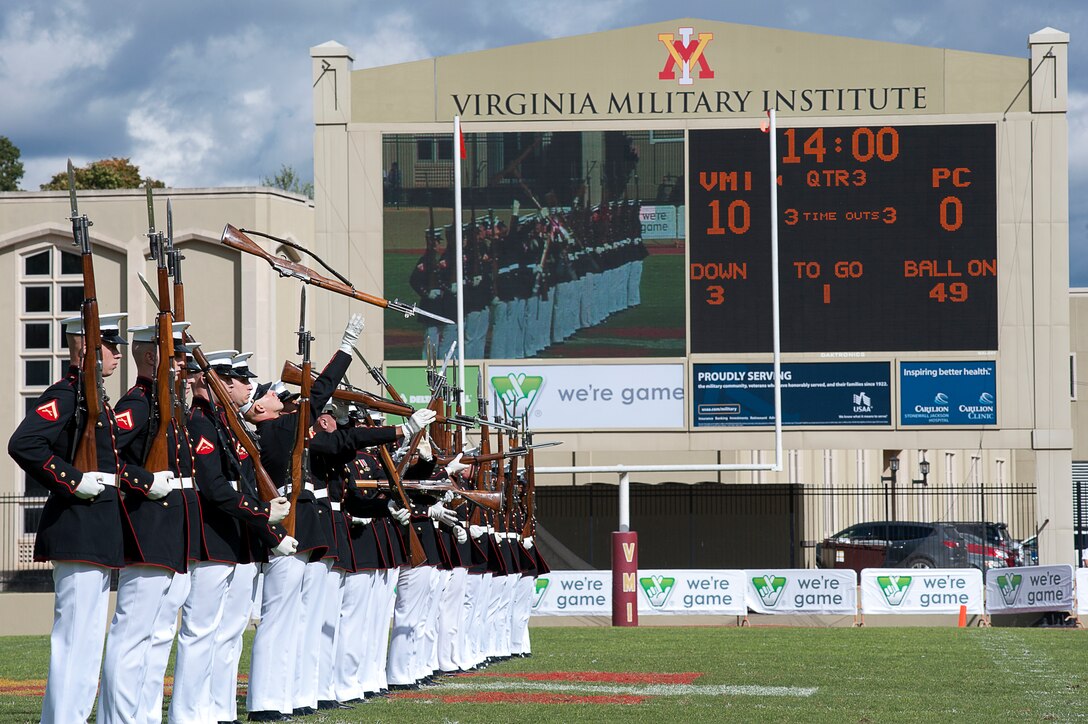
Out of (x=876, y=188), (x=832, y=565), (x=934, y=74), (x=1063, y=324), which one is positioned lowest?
(x=832, y=565)

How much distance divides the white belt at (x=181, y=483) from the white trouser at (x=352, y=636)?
2.55 metres

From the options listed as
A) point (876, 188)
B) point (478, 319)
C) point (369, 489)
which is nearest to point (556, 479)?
point (478, 319)

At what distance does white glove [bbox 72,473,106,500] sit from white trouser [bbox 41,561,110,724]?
0.30 meters

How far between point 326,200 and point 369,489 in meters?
15.7

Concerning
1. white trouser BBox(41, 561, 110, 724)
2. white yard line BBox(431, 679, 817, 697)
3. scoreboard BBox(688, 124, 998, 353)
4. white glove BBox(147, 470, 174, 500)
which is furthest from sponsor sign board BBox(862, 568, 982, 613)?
white trouser BBox(41, 561, 110, 724)

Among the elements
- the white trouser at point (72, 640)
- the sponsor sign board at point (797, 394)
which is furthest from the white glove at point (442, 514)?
the sponsor sign board at point (797, 394)

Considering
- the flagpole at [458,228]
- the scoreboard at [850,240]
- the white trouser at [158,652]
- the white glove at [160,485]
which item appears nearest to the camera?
the white glove at [160,485]

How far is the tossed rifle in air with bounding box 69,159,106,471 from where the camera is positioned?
6.41m

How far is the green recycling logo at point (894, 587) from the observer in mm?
22000

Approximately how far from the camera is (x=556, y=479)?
30.9 meters

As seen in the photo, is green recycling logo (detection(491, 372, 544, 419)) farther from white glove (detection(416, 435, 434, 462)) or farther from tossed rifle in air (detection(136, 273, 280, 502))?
tossed rifle in air (detection(136, 273, 280, 502))

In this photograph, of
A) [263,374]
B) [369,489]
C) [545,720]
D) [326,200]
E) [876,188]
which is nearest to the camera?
[545,720]

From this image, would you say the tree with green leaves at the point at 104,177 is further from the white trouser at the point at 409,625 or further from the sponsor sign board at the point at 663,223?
the white trouser at the point at 409,625

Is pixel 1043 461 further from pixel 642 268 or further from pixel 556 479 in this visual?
pixel 556 479
